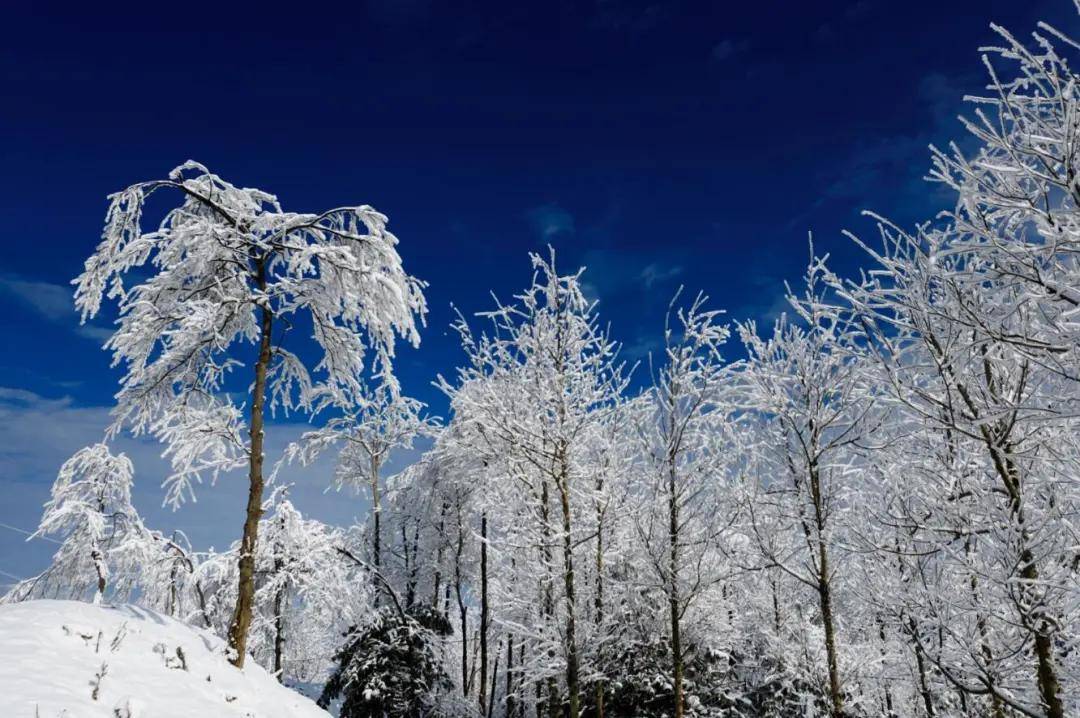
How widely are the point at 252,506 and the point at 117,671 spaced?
3.12 metres

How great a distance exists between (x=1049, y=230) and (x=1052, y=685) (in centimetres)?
408

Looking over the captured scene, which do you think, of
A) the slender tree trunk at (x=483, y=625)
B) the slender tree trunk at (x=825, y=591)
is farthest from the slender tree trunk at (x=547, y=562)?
the slender tree trunk at (x=483, y=625)

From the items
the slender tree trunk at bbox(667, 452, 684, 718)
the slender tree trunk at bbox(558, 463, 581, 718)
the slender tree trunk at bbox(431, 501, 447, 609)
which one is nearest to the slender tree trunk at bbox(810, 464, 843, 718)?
the slender tree trunk at bbox(667, 452, 684, 718)

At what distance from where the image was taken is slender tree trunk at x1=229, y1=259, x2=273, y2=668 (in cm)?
835

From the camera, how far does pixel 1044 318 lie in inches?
123

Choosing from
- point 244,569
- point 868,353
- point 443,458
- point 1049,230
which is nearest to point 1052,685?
point 868,353

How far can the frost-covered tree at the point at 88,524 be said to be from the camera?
13.8m

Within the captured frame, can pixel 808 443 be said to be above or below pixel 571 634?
above

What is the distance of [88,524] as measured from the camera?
45.6 ft

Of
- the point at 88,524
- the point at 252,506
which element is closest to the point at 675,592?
the point at 252,506

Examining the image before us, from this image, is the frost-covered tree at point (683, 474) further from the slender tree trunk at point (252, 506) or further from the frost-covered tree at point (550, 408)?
the slender tree trunk at point (252, 506)

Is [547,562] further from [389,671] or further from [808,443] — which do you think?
[389,671]

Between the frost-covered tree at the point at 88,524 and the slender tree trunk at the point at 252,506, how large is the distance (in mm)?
6941

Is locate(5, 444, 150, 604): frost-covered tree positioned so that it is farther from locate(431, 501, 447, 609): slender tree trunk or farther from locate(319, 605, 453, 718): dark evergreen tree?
locate(431, 501, 447, 609): slender tree trunk
